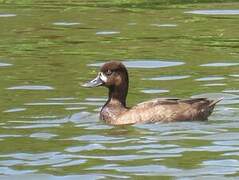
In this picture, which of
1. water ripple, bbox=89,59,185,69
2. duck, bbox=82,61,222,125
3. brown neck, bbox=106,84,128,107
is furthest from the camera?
water ripple, bbox=89,59,185,69

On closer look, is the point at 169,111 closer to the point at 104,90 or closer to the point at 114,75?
the point at 114,75

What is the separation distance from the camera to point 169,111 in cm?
1359

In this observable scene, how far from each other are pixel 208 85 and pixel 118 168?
16.0ft

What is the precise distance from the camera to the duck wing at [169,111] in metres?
13.6

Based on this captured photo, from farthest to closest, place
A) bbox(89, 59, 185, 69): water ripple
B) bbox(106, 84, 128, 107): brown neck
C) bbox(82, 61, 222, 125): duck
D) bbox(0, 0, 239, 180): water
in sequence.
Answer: bbox(89, 59, 185, 69): water ripple < bbox(106, 84, 128, 107): brown neck < bbox(82, 61, 222, 125): duck < bbox(0, 0, 239, 180): water

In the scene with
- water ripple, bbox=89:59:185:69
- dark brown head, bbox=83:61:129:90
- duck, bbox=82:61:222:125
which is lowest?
water ripple, bbox=89:59:185:69

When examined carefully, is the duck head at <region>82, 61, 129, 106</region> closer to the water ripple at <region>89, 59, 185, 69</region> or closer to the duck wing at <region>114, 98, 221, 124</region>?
the duck wing at <region>114, 98, 221, 124</region>

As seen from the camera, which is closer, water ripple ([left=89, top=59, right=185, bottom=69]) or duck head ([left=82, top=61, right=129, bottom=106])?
duck head ([left=82, top=61, right=129, bottom=106])

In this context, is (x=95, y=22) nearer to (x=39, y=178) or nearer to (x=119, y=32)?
(x=119, y=32)

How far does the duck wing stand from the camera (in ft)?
44.6

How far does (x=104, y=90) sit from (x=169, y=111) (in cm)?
293

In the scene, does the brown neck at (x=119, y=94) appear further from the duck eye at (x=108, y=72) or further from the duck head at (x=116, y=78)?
the duck eye at (x=108, y=72)

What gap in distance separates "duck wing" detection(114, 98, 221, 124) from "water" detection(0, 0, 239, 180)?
164mm

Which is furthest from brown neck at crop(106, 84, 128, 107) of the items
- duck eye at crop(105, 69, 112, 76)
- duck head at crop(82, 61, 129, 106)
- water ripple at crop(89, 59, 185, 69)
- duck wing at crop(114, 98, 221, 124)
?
water ripple at crop(89, 59, 185, 69)
